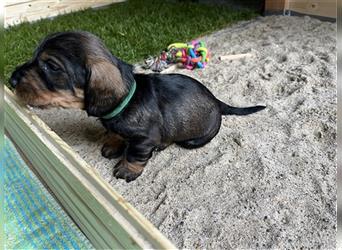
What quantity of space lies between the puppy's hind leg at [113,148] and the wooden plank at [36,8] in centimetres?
330

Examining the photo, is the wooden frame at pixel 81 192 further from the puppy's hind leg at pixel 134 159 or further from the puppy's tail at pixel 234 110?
the puppy's tail at pixel 234 110

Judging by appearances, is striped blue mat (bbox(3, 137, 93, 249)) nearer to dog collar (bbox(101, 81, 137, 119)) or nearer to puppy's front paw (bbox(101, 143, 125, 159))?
puppy's front paw (bbox(101, 143, 125, 159))

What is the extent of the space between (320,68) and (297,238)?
6.57ft

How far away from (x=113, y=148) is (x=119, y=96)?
24.5 inches

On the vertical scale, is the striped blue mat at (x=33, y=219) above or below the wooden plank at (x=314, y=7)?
above

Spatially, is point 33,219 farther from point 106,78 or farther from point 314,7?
point 314,7

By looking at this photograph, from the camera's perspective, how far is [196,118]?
2119 millimetres

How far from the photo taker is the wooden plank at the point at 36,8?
188 inches

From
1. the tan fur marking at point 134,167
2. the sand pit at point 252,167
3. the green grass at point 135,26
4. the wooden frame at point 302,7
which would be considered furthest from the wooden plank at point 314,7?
the tan fur marking at point 134,167

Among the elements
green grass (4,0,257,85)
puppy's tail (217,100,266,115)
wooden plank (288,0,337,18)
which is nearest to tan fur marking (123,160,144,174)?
puppy's tail (217,100,266,115)

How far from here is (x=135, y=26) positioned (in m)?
4.44

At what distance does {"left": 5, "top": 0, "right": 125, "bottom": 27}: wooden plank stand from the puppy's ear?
12.0ft

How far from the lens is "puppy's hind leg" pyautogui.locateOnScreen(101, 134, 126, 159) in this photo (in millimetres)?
2289

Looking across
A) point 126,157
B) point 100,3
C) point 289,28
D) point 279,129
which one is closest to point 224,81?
point 279,129
